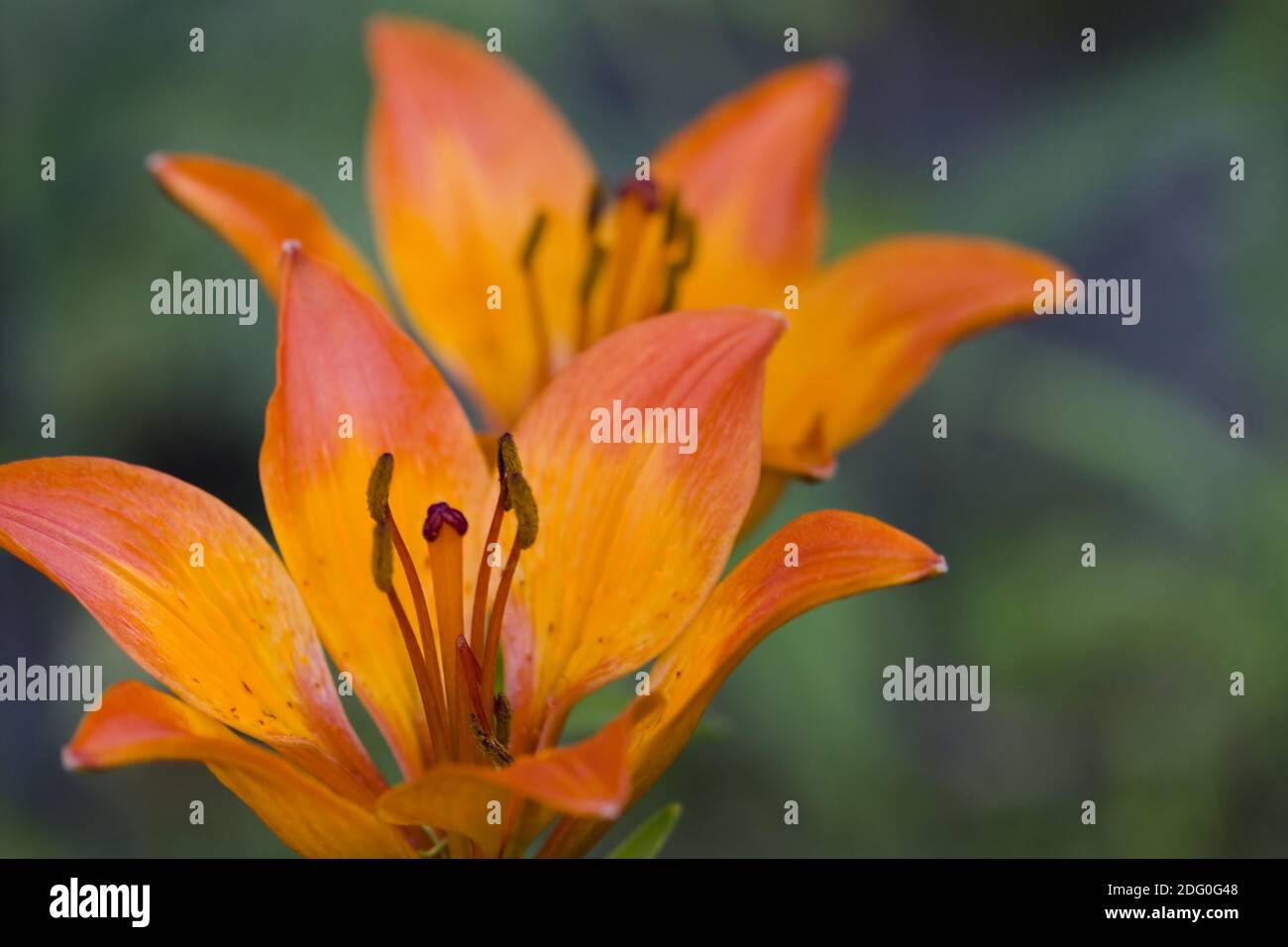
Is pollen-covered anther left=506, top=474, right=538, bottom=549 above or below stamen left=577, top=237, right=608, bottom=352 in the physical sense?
below

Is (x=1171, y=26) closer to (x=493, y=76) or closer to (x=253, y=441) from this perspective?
(x=493, y=76)

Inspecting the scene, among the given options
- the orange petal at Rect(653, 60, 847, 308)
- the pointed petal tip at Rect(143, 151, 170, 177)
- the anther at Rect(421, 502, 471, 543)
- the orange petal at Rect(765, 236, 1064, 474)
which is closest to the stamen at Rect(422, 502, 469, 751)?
the anther at Rect(421, 502, 471, 543)

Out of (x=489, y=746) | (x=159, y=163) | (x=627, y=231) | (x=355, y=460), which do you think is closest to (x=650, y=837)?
(x=489, y=746)

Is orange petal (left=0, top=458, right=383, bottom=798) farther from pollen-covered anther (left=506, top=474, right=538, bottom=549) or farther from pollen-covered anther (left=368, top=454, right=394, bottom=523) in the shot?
pollen-covered anther (left=506, top=474, right=538, bottom=549)

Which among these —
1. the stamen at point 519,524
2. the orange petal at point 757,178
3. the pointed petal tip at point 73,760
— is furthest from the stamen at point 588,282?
the pointed petal tip at point 73,760

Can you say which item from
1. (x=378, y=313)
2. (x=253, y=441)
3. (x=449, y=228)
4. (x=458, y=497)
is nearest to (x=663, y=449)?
(x=458, y=497)

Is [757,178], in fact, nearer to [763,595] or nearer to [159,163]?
[159,163]
